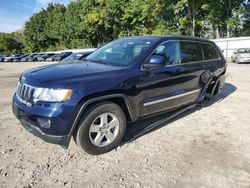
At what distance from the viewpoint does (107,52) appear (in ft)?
15.8

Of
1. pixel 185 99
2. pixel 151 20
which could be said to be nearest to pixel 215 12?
pixel 151 20

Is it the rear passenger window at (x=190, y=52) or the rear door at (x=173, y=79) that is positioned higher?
the rear passenger window at (x=190, y=52)

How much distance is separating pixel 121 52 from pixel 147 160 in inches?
78.9

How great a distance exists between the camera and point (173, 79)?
4.66 meters

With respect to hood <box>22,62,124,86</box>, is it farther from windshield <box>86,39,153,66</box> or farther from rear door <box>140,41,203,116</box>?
rear door <box>140,41,203,116</box>

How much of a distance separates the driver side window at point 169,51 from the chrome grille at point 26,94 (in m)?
2.17

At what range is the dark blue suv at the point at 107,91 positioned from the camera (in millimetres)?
3314

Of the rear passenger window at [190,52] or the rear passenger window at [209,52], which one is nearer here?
the rear passenger window at [190,52]

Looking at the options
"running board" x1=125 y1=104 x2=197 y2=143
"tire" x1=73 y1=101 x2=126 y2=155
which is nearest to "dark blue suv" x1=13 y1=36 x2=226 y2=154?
"tire" x1=73 y1=101 x2=126 y2=155

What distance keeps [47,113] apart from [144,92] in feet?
5.30

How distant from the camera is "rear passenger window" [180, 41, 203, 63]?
501 centimetres

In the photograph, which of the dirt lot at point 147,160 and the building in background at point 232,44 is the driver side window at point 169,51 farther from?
the building in background at point 232,44

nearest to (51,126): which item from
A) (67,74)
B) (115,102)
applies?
(67,74)

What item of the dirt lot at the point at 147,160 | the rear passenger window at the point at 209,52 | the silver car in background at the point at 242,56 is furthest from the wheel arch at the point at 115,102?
the silver car in background at the point at 242,56
